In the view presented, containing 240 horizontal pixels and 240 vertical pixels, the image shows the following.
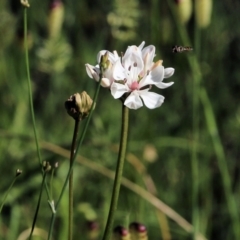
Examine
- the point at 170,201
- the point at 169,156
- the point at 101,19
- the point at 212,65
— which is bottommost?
the point at 170,201

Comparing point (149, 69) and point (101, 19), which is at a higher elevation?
point (101, 19)

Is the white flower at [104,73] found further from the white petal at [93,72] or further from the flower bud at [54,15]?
the flower bud at [54,15]

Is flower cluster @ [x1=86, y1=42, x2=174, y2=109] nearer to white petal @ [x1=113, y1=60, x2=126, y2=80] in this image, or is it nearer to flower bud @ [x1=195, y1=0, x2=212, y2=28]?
white petal @ [x1=113, y1=60, x2=126, y2=80]

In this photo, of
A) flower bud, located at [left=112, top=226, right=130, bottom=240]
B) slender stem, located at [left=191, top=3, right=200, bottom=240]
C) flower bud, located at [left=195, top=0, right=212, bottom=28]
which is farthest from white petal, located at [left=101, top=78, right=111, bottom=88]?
flower bud, located at [left=195, top=0, right=212, bottom=28]

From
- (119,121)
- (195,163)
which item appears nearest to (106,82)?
(195,163)

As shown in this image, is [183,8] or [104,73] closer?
[104,73]

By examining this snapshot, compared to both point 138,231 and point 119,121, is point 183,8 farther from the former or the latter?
point 119,121

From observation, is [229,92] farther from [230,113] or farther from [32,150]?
[32,150]

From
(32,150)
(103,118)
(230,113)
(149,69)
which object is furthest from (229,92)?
(149,69)
